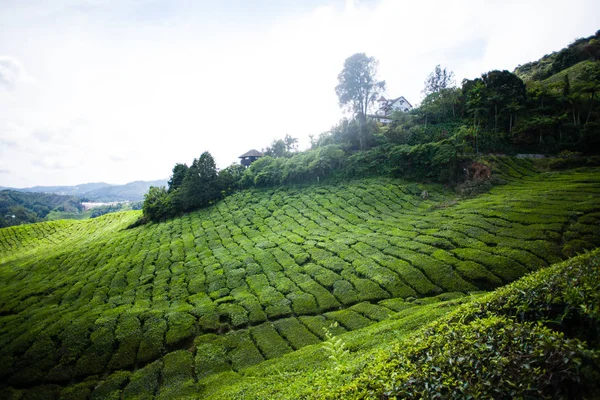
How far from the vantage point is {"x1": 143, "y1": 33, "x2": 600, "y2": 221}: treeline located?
3111 centimetres

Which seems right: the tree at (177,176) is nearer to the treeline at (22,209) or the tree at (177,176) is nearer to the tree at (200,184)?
the tree at (200,184)

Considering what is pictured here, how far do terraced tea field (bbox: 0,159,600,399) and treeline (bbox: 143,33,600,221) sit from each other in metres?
4.97

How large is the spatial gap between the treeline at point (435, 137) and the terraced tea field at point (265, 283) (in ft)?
16.3

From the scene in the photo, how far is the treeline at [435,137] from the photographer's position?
3111cm

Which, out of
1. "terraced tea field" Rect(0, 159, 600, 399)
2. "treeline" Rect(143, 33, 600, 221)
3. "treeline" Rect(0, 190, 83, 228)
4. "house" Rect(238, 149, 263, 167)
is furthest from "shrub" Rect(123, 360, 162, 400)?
"treeline" Rect(0, 190, 83, 228)

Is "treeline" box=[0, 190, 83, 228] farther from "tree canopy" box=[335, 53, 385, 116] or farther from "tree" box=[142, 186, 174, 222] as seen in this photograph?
"tree canopy" box=[335, 53, 385, 116]

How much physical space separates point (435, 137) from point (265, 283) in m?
34.1

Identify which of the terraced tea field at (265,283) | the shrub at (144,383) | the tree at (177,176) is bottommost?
the shrub at (144,383)

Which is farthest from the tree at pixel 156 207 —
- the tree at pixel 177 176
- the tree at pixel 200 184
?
the tree at pixel 177 176

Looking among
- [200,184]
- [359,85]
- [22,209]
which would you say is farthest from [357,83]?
[22,209]

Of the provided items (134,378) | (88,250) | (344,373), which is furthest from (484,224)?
(88,250)

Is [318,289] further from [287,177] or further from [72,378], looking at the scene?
[287,177]

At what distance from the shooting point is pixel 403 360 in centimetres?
552

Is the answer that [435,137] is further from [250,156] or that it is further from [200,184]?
[250,156]
